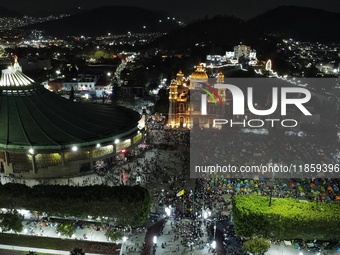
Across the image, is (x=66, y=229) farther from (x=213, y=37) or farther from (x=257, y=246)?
(x=213, y=37)

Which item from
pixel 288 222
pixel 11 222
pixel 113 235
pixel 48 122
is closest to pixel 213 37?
pixel 48 122

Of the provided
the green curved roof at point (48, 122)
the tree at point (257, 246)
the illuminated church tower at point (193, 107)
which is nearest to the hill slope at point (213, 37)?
the illuminated church tower at point (193, 107)

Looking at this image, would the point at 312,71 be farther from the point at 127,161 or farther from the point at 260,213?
the point at 260,213

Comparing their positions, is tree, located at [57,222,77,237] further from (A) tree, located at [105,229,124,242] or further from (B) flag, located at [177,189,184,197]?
(B) flag, located at [177,189,184,197]

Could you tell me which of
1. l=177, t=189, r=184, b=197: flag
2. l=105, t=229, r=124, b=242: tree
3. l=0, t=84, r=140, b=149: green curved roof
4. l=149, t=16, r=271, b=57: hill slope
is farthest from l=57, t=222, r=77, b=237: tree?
l=149, t=16, r=271, b=57: hill slope

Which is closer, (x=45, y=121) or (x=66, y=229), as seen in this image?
(x=66, y=229)

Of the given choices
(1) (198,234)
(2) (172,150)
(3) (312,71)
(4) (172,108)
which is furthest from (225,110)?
(3) (312,71)

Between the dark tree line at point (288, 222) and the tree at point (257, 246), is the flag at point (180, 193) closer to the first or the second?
the dark tree line at point (288, 222)
